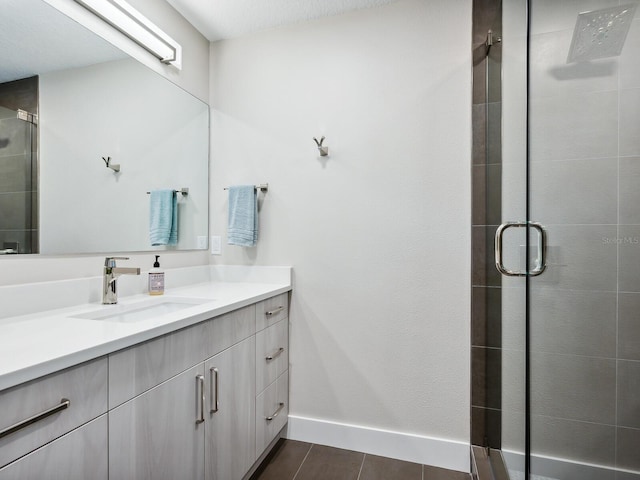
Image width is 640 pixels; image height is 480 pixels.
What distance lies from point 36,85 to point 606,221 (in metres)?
1.84

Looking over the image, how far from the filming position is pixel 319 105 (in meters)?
1.90

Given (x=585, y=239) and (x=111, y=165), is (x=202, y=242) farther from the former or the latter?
(x=585, y=239)

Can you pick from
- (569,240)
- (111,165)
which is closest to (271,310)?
(111,165)

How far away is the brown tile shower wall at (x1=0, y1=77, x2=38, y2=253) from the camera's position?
43.0 inches

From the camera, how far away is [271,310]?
169 centimetres

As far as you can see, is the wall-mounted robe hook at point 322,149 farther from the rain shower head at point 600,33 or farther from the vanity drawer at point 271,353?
the rain shower head at point 600,33

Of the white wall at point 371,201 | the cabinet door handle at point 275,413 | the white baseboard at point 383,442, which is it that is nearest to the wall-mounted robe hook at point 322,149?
the white wall at point 371,201

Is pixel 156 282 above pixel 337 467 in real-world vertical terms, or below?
above

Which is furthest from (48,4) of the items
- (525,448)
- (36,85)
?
(525,448)

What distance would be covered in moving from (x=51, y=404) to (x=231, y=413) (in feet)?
2.42

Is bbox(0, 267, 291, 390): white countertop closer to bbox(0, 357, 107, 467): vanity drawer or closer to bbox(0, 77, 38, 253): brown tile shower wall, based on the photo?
bbox(0, 357, 107, 467): vanity drawer

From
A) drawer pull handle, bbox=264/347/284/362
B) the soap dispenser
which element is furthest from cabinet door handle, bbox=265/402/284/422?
the soap dispenser

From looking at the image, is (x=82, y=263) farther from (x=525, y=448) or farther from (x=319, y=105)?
(x=525, y=448)

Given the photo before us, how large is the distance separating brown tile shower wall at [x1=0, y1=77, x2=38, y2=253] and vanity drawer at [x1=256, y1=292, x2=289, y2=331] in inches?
35.4
